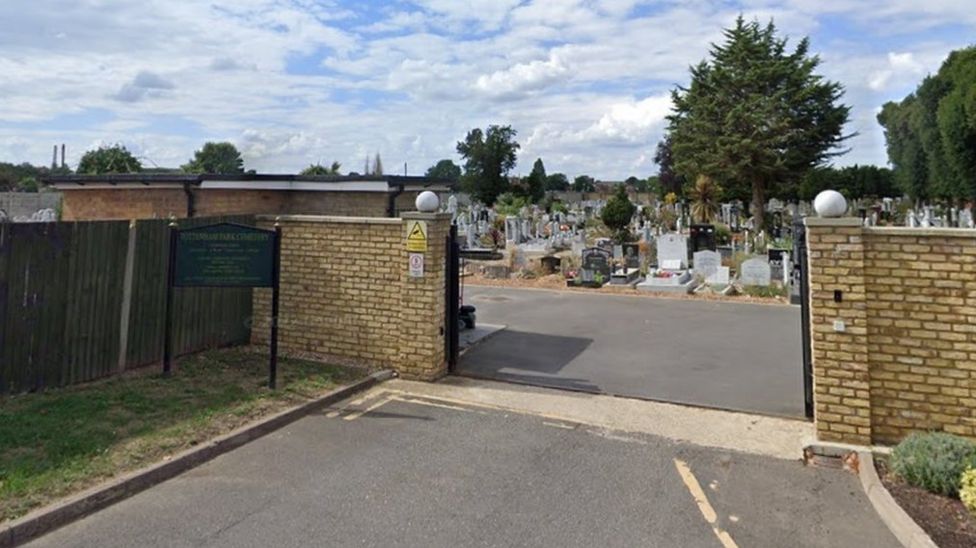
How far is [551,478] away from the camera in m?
4.86

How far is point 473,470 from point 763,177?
39.6 metres

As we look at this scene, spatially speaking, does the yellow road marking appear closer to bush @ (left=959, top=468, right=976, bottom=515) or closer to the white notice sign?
bush @ (left=959, top=468, right=976, bottom=515)

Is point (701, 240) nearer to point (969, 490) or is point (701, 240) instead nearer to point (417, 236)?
A: point (417, 236)

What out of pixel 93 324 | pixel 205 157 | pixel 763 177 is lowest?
pixel 93 324

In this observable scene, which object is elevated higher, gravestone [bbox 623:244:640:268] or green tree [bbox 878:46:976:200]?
green tree [bbox 878:46:976:200]

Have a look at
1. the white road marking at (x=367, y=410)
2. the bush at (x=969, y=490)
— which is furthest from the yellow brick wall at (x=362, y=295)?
the bush at (x=969, y=490)

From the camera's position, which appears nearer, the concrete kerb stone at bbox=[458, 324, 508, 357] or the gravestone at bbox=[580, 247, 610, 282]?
the concrete kerb stone at bbox=[458, 324, 508, 357]

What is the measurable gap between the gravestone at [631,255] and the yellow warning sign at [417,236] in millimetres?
15061

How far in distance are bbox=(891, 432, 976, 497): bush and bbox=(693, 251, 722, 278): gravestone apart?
14578mm

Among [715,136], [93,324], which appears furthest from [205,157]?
[93,324]

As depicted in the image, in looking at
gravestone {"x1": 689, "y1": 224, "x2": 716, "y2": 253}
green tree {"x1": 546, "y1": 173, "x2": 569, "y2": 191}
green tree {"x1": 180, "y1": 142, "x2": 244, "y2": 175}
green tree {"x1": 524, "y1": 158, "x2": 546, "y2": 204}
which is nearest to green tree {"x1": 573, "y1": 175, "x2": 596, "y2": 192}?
green tree {"x1": 546, "y1": 173, "x2": 569, "y2": 191}

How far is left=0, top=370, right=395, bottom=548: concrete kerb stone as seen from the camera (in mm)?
3789

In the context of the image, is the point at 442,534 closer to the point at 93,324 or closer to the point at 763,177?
the point at 93,324

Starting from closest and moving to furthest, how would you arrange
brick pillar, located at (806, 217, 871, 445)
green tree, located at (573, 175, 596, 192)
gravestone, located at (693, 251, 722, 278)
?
1. brick pillar, located at (806, 217, 871, 445)
2. gravestone, located at (693, 251, 722, 278)
3. green tree, located at (573, 175, 596, 192)
